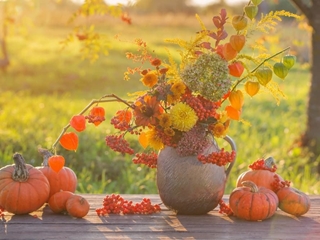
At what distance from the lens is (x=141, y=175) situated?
18.7 feet

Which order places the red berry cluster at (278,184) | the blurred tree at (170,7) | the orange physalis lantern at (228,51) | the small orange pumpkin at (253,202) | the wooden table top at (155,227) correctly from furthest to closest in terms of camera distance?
the blurred tree at (170,7) < the red berry cluster at (278,184) < the small orange pumpkin at (253,202) < the orange physalis lantern at (228,51) < the wooden table top at (155,227)

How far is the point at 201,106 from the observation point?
107 inches

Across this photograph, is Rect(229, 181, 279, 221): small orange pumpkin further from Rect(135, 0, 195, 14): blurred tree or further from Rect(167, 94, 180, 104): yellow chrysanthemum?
Rect(135, 0, 195, 14): blurred tree

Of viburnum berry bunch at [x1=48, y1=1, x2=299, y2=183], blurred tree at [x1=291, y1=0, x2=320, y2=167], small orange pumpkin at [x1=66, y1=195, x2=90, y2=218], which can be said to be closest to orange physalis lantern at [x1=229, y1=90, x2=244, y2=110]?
viburnum berry bunch at [x1=48, y1=1, x2=299, y2=183]

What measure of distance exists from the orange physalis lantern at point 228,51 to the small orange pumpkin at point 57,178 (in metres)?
0.94

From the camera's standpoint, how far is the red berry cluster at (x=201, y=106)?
272cm

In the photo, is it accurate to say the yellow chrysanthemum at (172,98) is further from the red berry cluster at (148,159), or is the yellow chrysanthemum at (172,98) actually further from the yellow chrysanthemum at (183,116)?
the red berry cluster at (148,159)

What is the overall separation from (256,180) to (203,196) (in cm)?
34

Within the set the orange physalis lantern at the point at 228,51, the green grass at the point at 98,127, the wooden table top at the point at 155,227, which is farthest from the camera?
the green grass at the point at 98,127

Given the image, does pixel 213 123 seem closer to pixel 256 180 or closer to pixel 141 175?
pixel 256 180

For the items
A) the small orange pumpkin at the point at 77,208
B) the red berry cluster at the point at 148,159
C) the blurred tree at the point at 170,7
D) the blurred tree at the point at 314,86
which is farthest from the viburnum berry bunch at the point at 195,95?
the blurred tree at the point at 170,7

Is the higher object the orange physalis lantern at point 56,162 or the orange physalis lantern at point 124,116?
the orange physalis lantern at point 124,116

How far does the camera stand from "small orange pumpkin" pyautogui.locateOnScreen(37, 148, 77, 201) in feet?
10.0

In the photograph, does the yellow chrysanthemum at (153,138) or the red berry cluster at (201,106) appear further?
the yellow chrysanthemum at (153,138)
